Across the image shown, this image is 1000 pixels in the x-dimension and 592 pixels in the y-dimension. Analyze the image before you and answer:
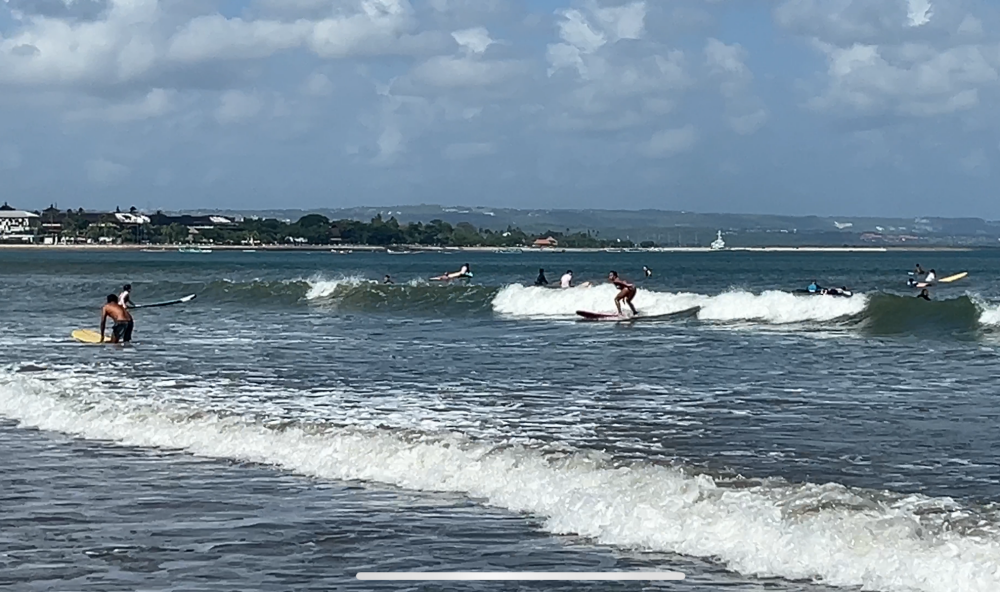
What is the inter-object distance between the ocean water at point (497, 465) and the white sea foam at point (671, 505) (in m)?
0.03

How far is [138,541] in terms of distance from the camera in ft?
34.0

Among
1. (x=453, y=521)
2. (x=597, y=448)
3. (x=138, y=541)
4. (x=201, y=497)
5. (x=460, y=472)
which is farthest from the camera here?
(x=597, y=448)

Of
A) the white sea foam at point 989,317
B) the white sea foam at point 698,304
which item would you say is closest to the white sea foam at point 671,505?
the white sea foam at point 989,317

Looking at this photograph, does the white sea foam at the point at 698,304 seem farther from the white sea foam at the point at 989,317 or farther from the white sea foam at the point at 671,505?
the white sea foam at the point at 671,505

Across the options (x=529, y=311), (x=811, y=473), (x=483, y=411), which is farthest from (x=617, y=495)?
(x=529, y=311)

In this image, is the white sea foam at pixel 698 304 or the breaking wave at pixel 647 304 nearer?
the breaking wave at pixel 647 304

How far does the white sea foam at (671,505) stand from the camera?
9.32 m

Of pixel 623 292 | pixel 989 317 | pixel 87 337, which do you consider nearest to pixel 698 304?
pixel 623 292

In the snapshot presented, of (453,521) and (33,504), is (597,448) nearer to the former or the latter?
(453,521)

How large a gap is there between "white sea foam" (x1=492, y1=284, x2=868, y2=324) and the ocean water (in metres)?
14.1

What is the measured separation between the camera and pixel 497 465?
1300cm

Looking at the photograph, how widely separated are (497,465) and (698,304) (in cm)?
3497

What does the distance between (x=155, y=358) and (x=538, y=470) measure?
15.7m

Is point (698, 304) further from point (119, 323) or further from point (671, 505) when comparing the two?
point (671, 505)
